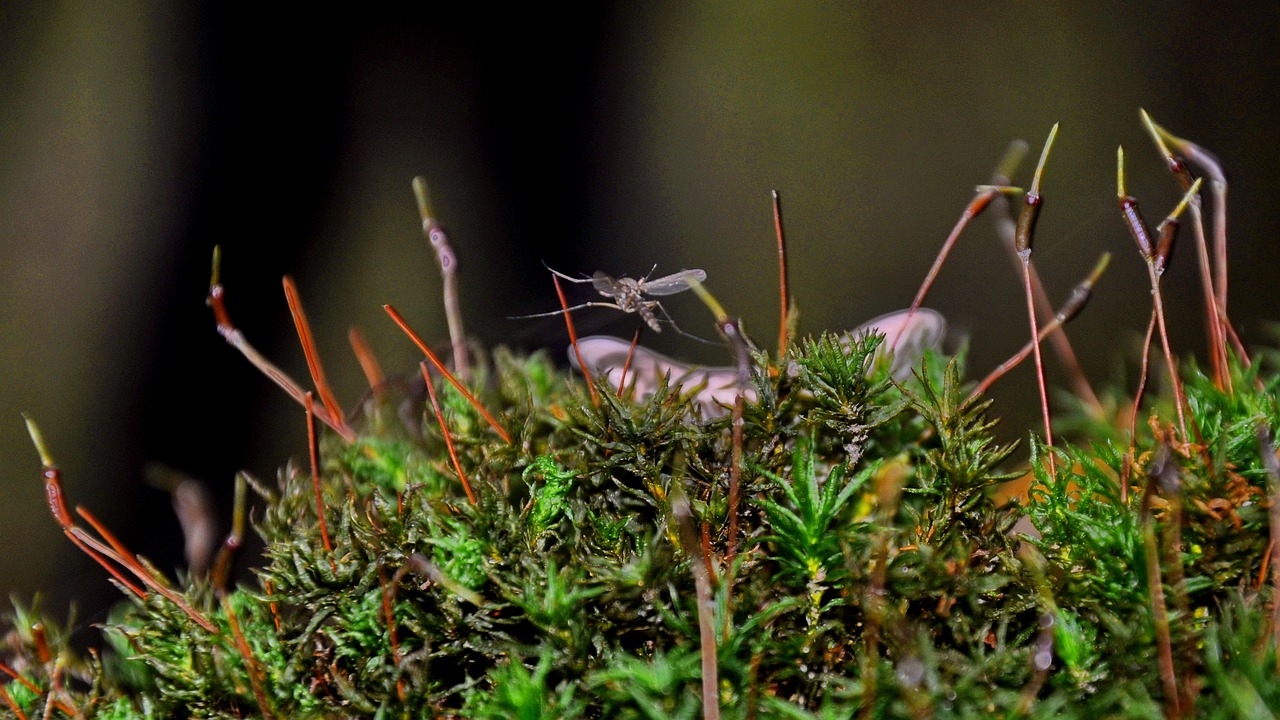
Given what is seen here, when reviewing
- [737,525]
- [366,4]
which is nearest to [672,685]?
[737,525]

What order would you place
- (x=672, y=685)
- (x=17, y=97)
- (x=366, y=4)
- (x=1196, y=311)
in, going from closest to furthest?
(x=672, y=685) < (x=17, y=97) < (x=366, y=4) < (x=1196, y=311)

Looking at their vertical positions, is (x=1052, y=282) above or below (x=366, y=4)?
below

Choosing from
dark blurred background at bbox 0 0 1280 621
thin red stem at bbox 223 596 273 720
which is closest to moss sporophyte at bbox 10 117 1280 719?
thin red stem at bbox 223 596 273 720

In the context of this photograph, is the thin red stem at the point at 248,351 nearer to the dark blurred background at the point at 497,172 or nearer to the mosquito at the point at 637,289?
the mosquito at the point at 637,289

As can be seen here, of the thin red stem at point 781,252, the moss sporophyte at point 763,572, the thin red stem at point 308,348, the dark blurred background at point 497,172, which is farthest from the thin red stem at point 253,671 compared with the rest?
the dark blurred background at point 497,172

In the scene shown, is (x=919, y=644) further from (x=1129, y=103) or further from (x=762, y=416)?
(x=1129, y=103)

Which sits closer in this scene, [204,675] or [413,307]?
[204,675]

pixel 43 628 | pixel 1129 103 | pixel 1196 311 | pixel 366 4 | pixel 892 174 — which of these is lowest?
pixel 1196 311
